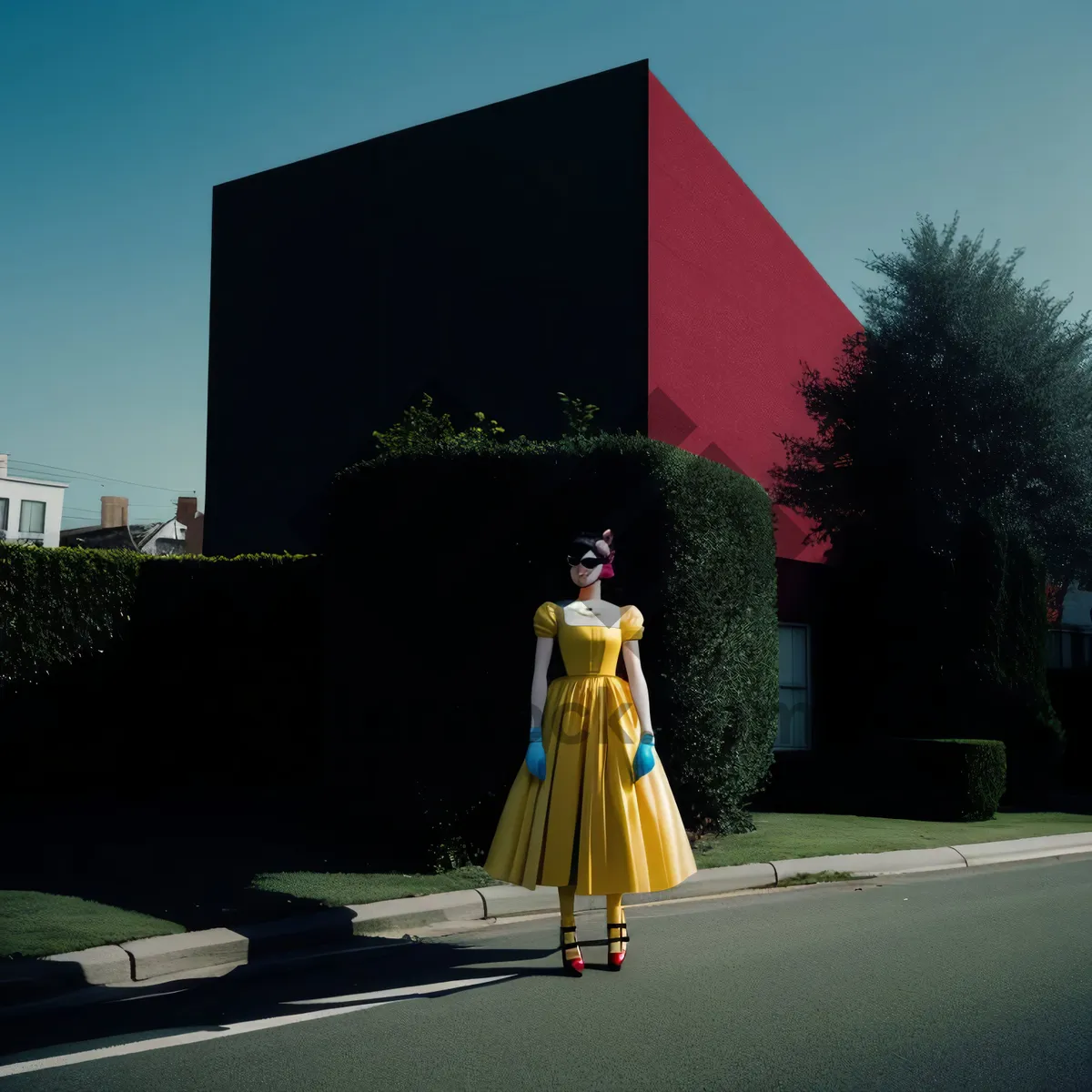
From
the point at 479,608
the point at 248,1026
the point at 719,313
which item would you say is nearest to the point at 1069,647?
the point at 719,313

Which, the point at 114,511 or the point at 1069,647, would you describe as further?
the point at 114,511

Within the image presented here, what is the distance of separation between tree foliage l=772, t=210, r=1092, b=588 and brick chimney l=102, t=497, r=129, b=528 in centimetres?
6563

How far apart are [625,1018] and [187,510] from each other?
70.0 meters

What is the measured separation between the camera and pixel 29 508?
72312 millimetres

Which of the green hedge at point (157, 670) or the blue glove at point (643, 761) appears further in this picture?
the green hedge at point (157, 670)

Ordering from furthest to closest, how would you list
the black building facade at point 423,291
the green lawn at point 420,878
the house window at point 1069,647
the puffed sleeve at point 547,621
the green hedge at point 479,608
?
the house window at point 1069,647 → the black building facade at point 423,291 → the green hedge at point 479,608 → the puffed sleeve at point 547,621 → the green lawn at point 420,878

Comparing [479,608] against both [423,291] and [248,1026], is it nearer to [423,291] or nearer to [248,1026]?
[248,1026]

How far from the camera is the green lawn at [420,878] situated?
607 cm

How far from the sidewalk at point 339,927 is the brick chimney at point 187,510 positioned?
65336 mm

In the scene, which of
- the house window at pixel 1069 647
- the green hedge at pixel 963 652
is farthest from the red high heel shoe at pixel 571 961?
the house window at pixel 1069 647

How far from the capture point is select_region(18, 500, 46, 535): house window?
7169 centimetres

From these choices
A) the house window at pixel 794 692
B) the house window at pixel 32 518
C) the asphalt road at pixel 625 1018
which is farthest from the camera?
the house window at pixel 32 518

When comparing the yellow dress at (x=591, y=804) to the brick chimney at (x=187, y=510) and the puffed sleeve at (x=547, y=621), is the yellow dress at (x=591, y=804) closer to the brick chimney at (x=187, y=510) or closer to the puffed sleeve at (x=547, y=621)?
the puffed sleeve at (x=547, y=621)

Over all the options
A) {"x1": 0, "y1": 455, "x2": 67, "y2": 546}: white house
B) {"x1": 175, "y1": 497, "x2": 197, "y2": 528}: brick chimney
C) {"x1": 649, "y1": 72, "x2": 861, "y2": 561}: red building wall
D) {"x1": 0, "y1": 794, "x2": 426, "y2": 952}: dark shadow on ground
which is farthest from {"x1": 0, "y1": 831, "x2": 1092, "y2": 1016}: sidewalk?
{"x1": 0, "y1": 455, "x2": 67, "y2": 546}: white house
